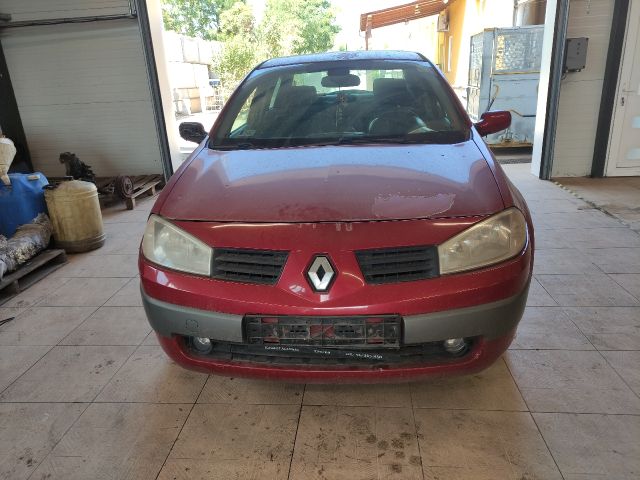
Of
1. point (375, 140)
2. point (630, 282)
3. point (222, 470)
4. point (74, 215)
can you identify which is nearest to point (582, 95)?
point (630, 282)

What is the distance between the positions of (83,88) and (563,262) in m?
5.90

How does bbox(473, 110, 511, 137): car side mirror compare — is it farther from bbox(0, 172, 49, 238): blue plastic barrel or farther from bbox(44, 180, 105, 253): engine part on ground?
bbox(0, 172, 49, 238): blue plastic barrel

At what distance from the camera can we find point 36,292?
3275 mm

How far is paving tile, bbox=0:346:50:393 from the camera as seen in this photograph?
2.30m

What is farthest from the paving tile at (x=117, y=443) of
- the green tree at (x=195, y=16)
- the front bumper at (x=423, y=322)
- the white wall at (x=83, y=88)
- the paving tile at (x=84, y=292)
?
the green tree at (x=195, y=16)

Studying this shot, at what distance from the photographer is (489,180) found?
1.86m

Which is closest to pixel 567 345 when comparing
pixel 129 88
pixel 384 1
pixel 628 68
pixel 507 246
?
pixel 507 246

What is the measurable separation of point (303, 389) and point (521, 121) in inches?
270

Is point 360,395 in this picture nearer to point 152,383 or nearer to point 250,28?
point 152,383

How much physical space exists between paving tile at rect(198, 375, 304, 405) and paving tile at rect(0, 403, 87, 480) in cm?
55

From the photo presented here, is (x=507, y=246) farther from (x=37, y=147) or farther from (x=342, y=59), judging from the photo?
(x=37, y=147)

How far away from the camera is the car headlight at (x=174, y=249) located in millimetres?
1696

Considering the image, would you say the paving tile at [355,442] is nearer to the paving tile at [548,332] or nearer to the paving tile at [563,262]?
the paving tile at [548,332]

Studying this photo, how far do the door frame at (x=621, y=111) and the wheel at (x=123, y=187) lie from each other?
5.59 m
